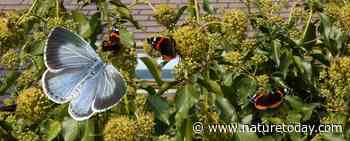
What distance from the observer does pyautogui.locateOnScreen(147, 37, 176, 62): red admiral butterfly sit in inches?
69.6

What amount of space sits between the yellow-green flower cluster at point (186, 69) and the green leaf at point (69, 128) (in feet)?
0.95

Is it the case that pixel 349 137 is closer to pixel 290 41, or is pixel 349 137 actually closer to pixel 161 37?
pixel 290 41

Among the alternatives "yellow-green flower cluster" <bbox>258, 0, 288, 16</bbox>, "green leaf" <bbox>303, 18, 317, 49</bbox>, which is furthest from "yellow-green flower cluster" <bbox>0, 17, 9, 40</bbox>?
"green leaf" <bbox>303, 18, 317, 49</bbox>

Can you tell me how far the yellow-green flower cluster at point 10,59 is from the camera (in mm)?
1950

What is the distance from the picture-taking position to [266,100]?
189cm

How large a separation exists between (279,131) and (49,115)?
640 mm

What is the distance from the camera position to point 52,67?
169 centimetres

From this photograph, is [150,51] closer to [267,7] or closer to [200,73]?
[200,73]

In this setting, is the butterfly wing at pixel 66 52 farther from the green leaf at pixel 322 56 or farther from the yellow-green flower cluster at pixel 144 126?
the green leaf at pixel 322 56

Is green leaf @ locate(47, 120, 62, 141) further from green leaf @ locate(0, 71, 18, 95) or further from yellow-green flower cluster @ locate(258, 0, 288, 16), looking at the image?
yellow-green flower cluster @ locate(258, 0, 288, 16)

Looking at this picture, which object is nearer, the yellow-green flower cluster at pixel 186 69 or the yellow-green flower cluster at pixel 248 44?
the yellow-green flower cluster at pixel 186 69

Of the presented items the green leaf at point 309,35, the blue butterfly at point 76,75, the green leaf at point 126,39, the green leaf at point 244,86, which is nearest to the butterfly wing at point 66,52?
the blue butterfly at point 76,75

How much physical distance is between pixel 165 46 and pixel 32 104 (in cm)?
37

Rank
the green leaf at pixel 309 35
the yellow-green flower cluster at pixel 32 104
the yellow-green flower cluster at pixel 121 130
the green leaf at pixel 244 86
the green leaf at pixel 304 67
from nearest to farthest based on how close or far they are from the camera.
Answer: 1. the yellow-green flower cluster at pixel 121 130
2. the yellow-green flower cluster at pixel 32 104
3. the green leaf at pixel 244 86
4. the green leaf at pixel 304 67
5. the green leaf at pixel 309 35
